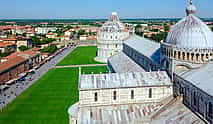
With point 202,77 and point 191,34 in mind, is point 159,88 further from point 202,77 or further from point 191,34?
point 191,34

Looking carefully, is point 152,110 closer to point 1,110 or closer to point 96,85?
point 96,85

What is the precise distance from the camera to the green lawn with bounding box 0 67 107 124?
41.2 metres

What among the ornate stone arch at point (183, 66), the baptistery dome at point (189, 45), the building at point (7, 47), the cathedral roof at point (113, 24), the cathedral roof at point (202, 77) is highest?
the cathedral roof at point (113, 24)

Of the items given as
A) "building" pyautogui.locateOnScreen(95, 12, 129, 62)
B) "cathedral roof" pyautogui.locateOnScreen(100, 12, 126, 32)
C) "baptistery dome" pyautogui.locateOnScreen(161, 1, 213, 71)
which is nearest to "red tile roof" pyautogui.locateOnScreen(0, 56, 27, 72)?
"building" pyautogui.locateOnScreen(95, 12, 129, 62)

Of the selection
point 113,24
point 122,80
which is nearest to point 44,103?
point 122,80

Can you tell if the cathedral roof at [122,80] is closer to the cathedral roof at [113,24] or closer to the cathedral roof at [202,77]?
the cathedral roof at [202,77]

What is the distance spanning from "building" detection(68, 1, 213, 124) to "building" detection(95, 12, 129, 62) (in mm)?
66056

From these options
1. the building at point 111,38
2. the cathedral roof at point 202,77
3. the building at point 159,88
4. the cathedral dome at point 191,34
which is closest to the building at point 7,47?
the building at point 111,38

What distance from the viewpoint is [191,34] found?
32000 millimetres

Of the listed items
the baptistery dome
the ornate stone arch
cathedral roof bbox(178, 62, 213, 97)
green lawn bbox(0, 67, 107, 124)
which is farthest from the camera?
green lawn bbox(0, 67, 107, 124)

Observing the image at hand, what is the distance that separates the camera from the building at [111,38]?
100625 millimetres

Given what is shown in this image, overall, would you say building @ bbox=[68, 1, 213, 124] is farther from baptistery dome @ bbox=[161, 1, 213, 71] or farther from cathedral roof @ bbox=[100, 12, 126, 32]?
cathedral roof @ bbox=[100, 12, 126, 32]

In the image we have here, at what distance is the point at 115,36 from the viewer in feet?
331

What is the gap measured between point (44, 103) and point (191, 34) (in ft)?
100
